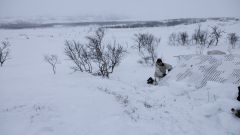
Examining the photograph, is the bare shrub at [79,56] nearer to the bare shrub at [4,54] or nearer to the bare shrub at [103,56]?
the bare shrub at [103,56]

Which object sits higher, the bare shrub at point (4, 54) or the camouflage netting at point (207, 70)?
the camouflage netting at point (207, 70)

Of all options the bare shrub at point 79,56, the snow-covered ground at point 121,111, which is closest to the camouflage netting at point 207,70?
the snow-covered ground at point 121,111

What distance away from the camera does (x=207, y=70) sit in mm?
10188

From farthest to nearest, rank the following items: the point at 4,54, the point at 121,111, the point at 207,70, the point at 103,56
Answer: the point at 4,54, the point at 103,56, the point at 207,70, the point at 121,111

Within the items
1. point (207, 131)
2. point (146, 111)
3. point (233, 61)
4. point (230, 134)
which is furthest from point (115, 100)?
point (233, 61)

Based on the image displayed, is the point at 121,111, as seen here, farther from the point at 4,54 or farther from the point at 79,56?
the point at 4,54

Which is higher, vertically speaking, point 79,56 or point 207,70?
point 207,70

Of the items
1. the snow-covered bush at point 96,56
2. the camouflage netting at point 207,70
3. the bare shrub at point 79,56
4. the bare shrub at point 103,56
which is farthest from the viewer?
the bare shrub at point 79,56

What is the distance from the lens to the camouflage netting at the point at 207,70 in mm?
9312

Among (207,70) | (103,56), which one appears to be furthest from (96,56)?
(207,70)

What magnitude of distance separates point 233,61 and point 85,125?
7.79m

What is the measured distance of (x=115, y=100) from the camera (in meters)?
7.44

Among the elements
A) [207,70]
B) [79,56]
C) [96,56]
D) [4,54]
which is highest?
[207,70]

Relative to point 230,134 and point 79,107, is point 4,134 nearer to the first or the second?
point 79,107
